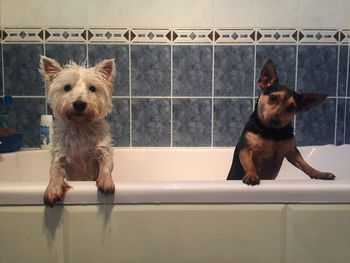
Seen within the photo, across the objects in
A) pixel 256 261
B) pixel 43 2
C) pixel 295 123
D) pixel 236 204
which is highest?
pixel 43 2

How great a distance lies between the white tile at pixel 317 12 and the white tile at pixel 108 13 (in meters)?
0.90

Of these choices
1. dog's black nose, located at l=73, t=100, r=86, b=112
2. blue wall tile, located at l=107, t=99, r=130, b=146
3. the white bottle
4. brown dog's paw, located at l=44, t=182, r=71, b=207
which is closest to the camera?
brown dog's paw, located at l=44, t=182, r=71, b=207

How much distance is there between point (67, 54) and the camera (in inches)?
77.1

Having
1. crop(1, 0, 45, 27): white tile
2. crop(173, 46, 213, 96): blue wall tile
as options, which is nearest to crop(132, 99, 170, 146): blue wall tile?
crop(173, 46, 213, 96): blue wall tile

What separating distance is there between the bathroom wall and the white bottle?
0.35 feet

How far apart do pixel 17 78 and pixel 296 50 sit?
146 cm

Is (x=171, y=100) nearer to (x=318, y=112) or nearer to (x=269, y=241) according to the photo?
(x=318, y=112)

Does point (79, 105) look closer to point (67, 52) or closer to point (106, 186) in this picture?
point (106, 186)

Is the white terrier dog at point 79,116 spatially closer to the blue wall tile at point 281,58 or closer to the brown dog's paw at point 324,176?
the brown dog's paw at point 324,176

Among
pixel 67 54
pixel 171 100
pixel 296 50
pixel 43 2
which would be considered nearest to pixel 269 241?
pixel 171 100

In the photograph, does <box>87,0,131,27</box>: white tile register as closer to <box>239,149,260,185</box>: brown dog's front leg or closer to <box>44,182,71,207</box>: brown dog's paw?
<box>239,149,260,185</box>: brown dog's front leg

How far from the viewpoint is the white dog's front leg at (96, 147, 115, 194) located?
99 cm

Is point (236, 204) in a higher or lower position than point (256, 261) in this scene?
higher

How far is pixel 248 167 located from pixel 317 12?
3.95ft
